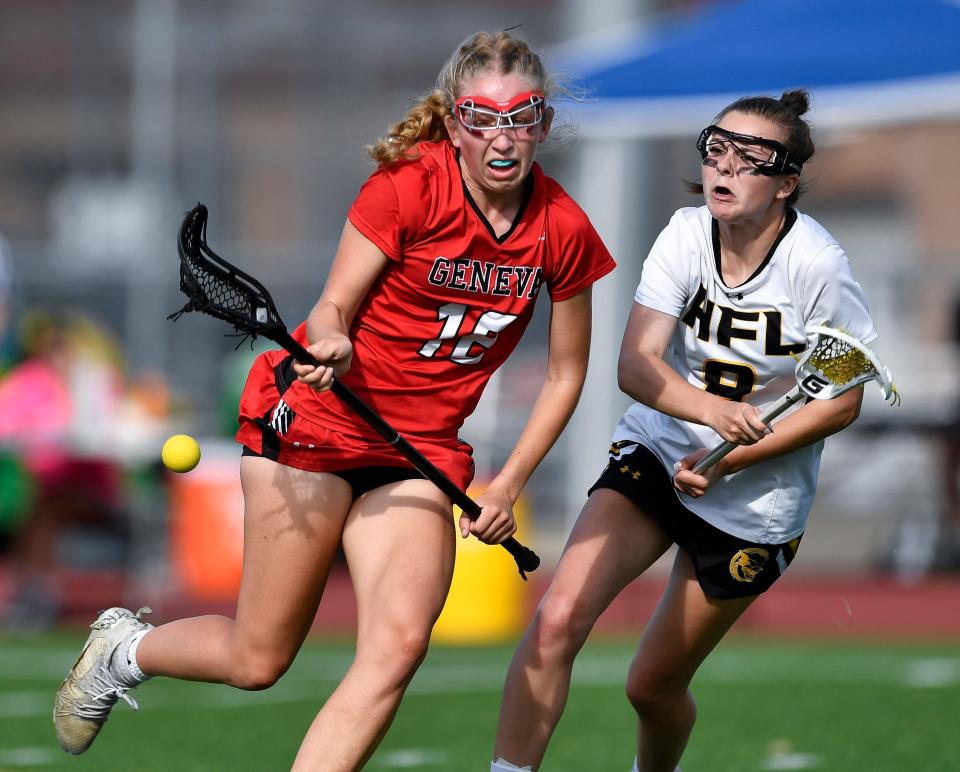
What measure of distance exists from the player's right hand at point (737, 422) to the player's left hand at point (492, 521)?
58cm

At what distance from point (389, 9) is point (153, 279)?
375 inches

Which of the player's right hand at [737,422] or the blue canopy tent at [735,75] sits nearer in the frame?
the player's right hand at [737,422]

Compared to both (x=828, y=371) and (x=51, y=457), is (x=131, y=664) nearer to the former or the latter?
(x=828, y=371)

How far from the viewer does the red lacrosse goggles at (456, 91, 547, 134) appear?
410 cm

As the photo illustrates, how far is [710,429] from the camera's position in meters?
4.46

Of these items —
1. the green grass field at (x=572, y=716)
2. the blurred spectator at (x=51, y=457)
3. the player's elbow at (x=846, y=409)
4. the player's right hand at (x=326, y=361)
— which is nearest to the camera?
the player's right hand at (x=326, y=361)

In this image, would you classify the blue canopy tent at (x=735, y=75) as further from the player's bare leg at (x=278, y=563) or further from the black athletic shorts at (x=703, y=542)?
the player's bare leg at (x=278, y=563)

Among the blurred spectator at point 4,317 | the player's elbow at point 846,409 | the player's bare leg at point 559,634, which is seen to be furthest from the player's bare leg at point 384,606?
the blurred spectator at point 4,317

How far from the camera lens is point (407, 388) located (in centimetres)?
423

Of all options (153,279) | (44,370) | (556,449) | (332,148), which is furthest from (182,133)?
(44,370)

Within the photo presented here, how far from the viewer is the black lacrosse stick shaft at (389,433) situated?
3914mm

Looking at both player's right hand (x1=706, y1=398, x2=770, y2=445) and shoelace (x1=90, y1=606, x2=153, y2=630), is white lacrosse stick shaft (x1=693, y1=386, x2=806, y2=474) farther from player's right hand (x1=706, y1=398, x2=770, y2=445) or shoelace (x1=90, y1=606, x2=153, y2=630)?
shoelace (x1=90, y1=606, x2=153, y2=630)

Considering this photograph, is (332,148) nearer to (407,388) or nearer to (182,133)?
(182,133)

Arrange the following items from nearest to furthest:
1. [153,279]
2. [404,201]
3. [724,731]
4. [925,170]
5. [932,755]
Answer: [404,201] < [932,755] < [724,731] < [153,279] < [925,170]
